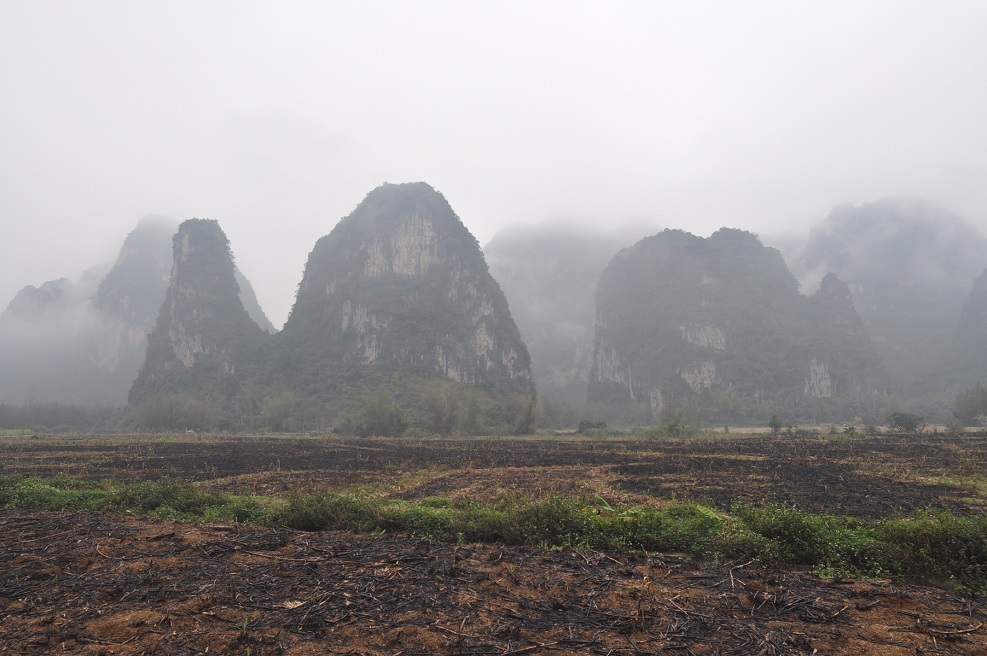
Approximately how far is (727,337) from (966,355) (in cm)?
5177

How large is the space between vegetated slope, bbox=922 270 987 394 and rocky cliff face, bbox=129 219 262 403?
469 feet

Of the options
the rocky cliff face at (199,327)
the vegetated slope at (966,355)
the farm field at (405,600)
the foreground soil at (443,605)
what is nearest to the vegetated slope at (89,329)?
the rocky cliff face at (199,327)

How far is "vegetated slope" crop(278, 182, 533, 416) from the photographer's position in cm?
10062

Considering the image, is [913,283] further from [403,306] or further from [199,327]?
[199,327]

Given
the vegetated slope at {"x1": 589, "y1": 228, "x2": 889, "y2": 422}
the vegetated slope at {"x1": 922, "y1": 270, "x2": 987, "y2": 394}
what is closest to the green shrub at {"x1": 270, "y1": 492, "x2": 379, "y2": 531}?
the vegetated slope at {"x1": 589, "y1": 228, "x2": 889, "y2": 422}

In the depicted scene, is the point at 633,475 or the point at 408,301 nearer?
the point at 633,475

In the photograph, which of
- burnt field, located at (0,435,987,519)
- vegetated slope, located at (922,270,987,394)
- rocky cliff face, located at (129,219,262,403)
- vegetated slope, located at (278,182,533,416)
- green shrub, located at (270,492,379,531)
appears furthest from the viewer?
vegetated slope, located at (922,270,987,394)

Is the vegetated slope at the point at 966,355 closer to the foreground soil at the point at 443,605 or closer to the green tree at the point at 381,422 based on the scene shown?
the green tree at the point at 381,422

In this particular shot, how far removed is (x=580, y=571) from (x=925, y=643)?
133 inches

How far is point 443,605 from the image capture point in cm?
539

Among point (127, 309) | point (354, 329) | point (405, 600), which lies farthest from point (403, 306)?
point (405, 600)

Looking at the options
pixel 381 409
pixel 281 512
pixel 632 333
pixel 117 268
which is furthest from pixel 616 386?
pixel 117 268

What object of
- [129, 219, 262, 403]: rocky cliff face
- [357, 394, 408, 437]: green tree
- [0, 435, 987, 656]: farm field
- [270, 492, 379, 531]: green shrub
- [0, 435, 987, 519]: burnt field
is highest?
[129, 219, 262, 403]: rocky cliff face

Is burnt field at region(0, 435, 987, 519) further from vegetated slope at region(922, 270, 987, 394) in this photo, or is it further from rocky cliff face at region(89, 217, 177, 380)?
rocky cliff face at region(89, 217, 177, 380)
